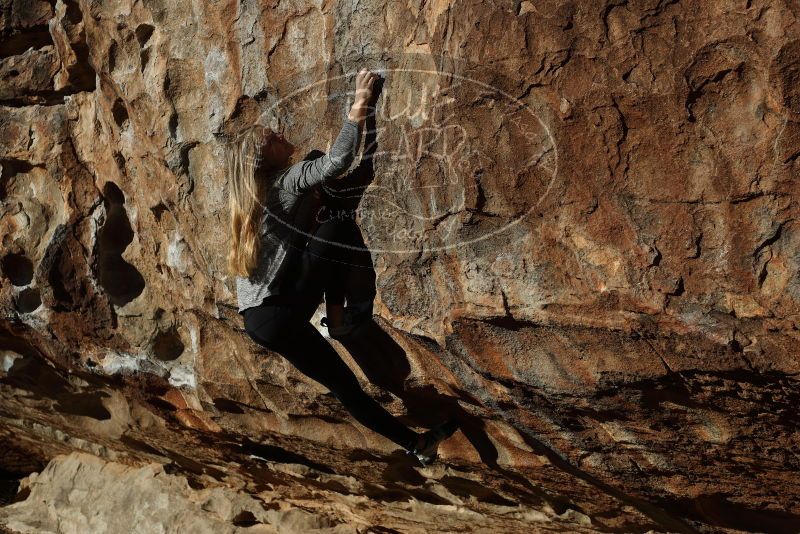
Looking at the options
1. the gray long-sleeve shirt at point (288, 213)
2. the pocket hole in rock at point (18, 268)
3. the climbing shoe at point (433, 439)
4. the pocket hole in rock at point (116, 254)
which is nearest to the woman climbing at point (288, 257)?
the gray long-sleeve shirt at point (288, 213)

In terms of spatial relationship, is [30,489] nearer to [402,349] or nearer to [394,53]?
[402,349]

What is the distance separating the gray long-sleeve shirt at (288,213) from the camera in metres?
2.09

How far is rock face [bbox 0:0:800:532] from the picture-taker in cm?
179

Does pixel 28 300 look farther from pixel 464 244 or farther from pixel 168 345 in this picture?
pixel 464 244

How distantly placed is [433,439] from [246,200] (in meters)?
0.89

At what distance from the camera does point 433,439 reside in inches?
101

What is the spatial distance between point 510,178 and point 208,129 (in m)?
0.91

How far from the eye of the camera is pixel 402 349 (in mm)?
2406

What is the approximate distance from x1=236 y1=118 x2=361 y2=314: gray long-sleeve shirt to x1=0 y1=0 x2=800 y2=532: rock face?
0.32 ft

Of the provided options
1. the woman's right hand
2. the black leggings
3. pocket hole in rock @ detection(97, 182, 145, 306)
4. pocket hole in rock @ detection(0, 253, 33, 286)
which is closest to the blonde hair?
the black leggings

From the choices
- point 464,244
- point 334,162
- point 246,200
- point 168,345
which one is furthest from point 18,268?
point 464,244

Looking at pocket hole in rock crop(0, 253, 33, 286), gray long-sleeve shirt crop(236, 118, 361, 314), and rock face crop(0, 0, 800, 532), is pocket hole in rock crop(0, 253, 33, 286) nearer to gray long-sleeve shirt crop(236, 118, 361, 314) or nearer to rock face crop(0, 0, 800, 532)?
rock face crop(0, 0, 800, 532)

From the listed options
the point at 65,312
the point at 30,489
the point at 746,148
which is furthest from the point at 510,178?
the point at 30,489

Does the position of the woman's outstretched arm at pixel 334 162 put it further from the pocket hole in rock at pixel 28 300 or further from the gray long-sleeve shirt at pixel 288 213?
the pocket hole in rock at pixel 28 300
